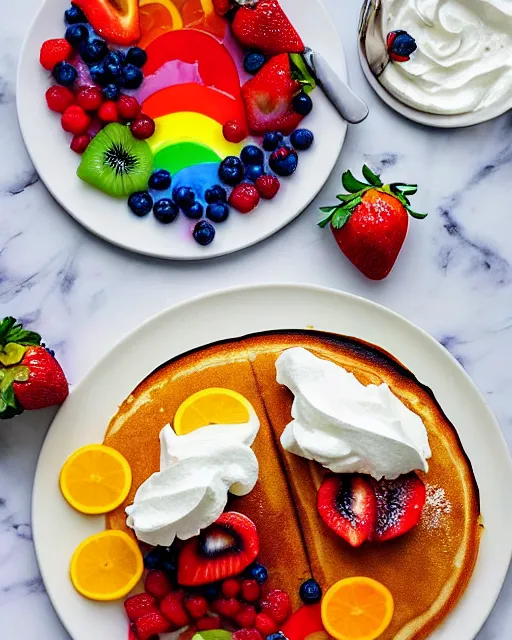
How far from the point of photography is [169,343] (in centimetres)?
199

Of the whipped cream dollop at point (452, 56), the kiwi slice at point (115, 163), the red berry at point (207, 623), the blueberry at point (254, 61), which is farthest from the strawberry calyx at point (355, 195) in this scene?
the red berry at point (207, 623)

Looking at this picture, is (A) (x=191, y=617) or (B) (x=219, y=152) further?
(B) (x=219, y=152)

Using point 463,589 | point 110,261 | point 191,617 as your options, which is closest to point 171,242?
point 110,261

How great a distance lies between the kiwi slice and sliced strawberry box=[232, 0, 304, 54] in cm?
34

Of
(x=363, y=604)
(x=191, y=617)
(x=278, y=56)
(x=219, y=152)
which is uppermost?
A: (x=278, y=56)

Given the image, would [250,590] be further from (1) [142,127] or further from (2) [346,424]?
(1) [142,127]

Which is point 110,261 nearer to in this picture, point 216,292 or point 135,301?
point 135,301

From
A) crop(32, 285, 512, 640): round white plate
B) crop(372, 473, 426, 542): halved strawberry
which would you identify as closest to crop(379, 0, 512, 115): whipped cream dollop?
crop(32, 285, 512, 640): round white plate

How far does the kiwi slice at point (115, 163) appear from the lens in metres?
1.97

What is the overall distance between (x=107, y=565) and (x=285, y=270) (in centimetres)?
77

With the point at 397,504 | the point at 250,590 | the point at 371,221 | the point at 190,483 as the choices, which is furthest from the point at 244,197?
the point at 250,590

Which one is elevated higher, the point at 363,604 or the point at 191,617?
the point at 363,604

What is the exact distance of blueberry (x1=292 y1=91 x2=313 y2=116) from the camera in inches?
79.5

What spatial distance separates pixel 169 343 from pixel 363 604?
71 cm
